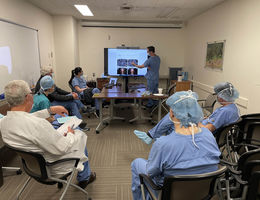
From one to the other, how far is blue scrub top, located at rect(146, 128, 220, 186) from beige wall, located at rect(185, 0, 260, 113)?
7.89 ft

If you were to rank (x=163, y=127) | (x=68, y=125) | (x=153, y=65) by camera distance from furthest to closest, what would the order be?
(x=153, y=65) → (x=163, y=127) → (x=68, y=125)

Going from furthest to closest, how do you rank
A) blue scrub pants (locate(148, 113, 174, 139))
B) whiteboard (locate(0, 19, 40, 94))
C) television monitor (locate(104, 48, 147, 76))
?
television monitor (locate(104, 48, 147, 76)) < whiteboard (locate(0, 19, 40, 94)) < blue scrub pants (locate(148, 113, 174, 139))

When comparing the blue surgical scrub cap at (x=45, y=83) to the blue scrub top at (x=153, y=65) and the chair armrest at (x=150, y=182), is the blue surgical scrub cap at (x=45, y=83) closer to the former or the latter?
the chair armrest at (x=150, y=182)

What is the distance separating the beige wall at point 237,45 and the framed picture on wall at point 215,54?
0.11 metres

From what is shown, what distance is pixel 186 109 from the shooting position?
4.15ft

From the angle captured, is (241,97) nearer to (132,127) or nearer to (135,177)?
(132,127)

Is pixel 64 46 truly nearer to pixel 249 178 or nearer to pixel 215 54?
pixel 215 54

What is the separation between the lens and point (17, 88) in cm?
146

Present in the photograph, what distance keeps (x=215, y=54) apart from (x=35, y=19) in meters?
4.25

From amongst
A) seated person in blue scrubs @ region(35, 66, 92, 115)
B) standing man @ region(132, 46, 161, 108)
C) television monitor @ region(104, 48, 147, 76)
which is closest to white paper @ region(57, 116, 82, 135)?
seated person in blue scrubs @ region(35, 66, 92, 115)

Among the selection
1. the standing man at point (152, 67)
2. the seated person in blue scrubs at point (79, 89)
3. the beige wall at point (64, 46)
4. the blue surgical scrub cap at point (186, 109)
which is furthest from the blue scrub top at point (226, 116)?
the beige wall at point (64, 46)

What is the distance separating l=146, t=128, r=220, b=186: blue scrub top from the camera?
1112 mm


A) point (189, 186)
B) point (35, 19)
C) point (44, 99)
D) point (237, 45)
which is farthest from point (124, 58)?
point (189, 186)

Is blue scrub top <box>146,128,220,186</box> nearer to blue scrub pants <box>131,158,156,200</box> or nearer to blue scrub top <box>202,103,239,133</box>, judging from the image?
blue scrub pants <box>131,158,156,200</box>
